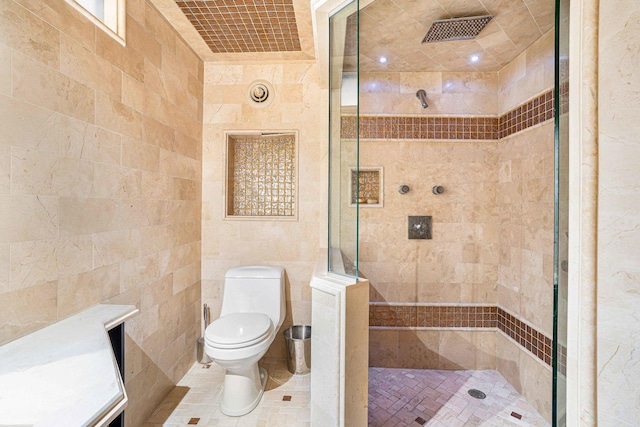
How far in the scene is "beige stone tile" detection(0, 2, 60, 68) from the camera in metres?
0.96

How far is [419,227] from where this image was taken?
7.59 ft

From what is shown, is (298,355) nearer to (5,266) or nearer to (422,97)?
(5,266)

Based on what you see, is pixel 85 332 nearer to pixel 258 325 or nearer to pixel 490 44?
pixel 258 325

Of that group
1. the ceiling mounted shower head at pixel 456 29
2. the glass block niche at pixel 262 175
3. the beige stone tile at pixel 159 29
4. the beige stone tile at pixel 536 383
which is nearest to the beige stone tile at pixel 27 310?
the glass block niche at pixel 262 175

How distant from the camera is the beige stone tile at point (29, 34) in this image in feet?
3.15

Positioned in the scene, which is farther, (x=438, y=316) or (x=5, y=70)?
(x=438, y=316)

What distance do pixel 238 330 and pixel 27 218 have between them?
1171 mm

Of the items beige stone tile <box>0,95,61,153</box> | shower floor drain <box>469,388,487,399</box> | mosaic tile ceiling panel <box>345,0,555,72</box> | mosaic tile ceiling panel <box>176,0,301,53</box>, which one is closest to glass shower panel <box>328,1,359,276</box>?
mosaic tile ceiling panel <box>345,0,555,72</box>

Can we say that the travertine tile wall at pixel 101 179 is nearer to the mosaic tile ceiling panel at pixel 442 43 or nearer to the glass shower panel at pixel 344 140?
the glass shower panel at pixel 344 140

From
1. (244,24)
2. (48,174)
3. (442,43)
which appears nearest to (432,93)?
(442,43)

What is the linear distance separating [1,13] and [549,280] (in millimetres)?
2931

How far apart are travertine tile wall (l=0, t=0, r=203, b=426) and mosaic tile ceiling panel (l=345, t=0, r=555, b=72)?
49.4 inches

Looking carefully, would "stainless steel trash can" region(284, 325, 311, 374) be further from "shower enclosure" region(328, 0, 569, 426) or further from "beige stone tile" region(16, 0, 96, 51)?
"beige stone tile" region(16, 0, 96, 51)

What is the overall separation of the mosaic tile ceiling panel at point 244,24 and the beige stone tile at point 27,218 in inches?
56.2
